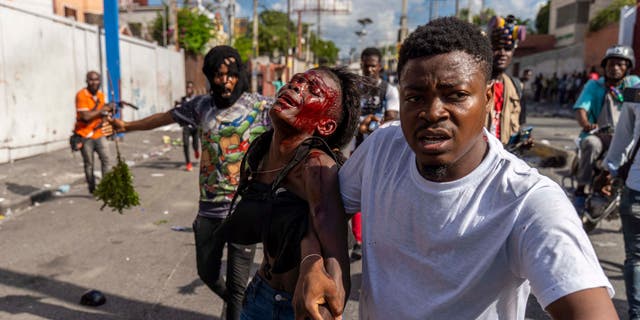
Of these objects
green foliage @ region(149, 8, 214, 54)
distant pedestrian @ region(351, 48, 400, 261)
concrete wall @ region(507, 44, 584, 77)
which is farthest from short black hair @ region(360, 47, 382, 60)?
concrete wall @ region(507, 44, 584, 77)

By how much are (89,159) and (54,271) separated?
3.48m

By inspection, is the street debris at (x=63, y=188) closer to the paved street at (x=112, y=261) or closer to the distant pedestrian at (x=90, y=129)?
the paved street at (x=112, y=261)

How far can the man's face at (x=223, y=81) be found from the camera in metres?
3.41

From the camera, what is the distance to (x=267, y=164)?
7.62ft

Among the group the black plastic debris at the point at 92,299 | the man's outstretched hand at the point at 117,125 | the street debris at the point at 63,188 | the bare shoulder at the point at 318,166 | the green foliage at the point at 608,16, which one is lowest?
the street debris at the point at 63,188

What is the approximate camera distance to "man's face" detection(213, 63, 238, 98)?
3414 millimetres

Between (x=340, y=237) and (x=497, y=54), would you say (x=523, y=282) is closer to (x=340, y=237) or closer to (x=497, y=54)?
(x=340, y=237)

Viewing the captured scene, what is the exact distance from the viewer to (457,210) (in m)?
1.37

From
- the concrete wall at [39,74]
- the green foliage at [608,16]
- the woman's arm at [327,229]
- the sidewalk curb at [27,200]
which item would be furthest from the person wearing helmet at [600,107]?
the green foliage at [608,16]

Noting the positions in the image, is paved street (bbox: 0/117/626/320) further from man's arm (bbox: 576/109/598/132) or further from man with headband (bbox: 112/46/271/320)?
man's arm (bbox: 576/109/598/132)

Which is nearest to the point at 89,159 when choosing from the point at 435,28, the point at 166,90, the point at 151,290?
the point at 151,290

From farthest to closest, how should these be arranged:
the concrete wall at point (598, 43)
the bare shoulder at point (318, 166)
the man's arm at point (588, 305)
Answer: the concrete wall at point (598, 43) → the bare shoulder at point (318, 166) → the man's arm at point (588, 305)

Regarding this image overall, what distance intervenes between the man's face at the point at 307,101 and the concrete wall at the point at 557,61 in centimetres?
3643

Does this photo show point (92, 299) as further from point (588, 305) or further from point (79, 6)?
point (79, 6)
